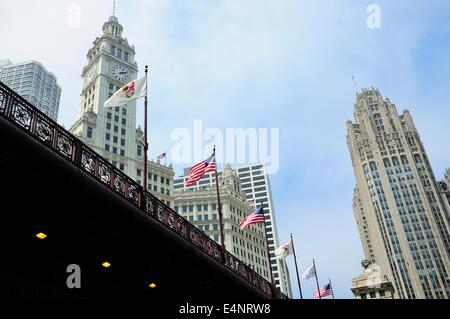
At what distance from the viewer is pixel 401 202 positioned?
141750mm

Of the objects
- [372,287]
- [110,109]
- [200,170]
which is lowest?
[200,170]

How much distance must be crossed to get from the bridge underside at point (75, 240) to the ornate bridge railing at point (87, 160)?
0.50 m

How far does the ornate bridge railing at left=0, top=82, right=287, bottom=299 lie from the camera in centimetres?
1420

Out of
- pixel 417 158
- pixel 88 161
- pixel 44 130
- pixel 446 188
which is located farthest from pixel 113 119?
pixel 446 188

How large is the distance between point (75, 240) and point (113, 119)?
8555 centimetres

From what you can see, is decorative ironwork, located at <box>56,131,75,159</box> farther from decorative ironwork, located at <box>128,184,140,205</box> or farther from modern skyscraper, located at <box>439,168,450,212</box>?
modern skyscraper, located at <box>439,168,450,212</box>

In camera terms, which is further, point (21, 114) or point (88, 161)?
point (88, 161)

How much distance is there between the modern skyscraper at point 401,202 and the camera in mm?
130375

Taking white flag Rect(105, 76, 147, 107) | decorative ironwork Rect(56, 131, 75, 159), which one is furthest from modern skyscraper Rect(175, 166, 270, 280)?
decorative ironwork Rect(56, 131, 75, 159)

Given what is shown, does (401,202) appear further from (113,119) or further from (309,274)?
(309,274)

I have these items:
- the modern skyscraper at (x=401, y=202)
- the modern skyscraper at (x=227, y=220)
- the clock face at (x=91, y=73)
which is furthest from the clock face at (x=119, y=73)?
the modern skyscraper at (x=401, y=202)
